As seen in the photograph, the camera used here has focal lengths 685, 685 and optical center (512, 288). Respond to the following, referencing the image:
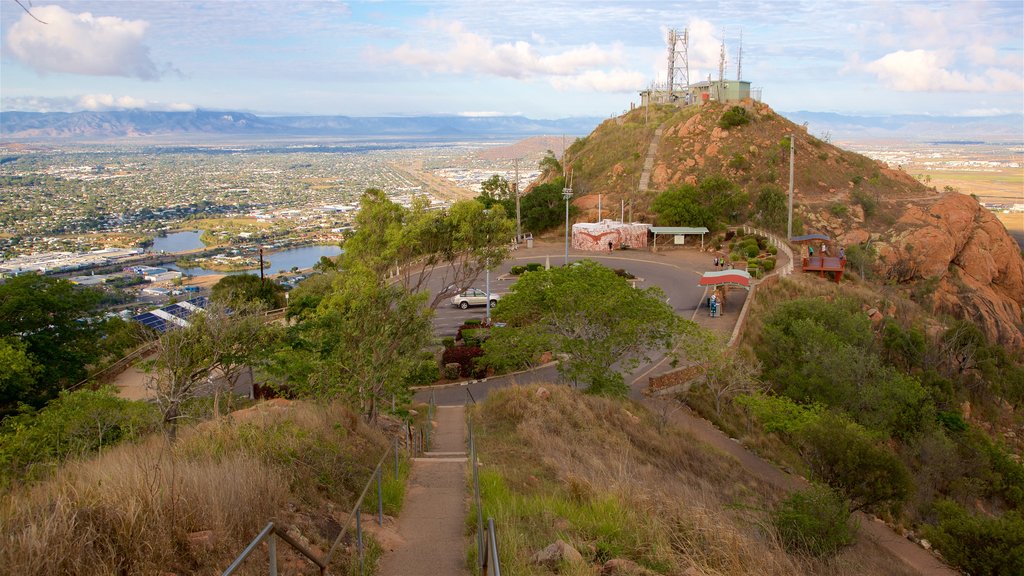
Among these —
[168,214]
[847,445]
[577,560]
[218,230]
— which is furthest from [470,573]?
[168,214]

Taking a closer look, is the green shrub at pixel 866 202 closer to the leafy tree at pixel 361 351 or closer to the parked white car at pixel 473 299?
the parked white car at pixel 473 299

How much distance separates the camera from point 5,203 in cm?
12044

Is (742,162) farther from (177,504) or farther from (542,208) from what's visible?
(177,504)

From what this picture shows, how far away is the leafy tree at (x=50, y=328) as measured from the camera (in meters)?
27.0

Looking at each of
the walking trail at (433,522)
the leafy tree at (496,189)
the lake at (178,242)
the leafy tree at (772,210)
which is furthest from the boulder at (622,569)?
the lake at (178,242)

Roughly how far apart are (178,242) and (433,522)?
92239 mm

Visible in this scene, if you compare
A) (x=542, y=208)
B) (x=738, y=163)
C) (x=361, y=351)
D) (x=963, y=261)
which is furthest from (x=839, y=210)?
(x=361, y=351)

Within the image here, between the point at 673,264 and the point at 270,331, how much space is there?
112 feet

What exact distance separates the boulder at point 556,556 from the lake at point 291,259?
60825mm

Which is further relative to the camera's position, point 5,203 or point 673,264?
point 5,203

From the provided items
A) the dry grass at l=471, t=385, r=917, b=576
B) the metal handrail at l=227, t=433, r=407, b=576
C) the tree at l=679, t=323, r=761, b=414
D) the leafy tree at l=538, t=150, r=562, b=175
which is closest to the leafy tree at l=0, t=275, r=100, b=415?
the dry grass at l=471, t=385, r=917, b=576

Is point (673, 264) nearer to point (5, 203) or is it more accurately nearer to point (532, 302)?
point (532, 302)

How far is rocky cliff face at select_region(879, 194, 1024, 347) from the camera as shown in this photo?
148ft

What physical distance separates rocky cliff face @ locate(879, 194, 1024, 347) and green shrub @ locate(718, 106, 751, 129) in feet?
57.9
